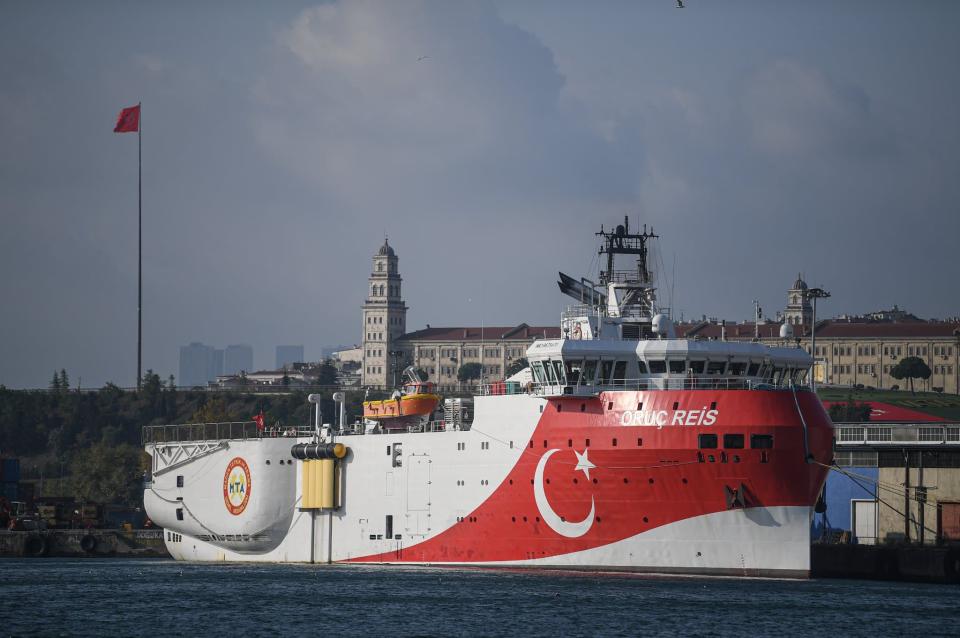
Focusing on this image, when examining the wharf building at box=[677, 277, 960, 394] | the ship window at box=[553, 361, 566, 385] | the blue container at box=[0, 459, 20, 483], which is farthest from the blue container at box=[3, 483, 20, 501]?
the wharf building at box=[677, 277, 960, 394]

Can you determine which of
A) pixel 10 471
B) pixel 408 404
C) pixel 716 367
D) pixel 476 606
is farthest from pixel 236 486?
pixel 10 471

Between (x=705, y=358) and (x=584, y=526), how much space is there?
6.36 meters

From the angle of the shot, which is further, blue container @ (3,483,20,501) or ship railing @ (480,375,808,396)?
blue container @ (3,483,20,501)

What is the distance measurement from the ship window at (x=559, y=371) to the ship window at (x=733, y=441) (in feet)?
18.3

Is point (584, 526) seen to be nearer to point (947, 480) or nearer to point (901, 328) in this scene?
point (947, 480)

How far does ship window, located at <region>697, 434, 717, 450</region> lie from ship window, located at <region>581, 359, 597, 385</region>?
4.25 m

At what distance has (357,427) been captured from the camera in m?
56.3

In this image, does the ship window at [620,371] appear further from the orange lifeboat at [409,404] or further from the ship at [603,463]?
the orange lifeboat at [409,404]

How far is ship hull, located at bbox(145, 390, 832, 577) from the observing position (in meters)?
43.2

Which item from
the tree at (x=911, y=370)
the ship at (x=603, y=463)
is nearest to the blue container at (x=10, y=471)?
the ship at (x=603, y=463)

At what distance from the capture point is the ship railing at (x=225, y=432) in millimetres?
59000

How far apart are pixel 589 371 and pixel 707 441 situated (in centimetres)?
469

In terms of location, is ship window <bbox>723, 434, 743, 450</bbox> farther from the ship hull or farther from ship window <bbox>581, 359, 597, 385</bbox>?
ship window <bbox>581, 359, 597, 385</bbox>

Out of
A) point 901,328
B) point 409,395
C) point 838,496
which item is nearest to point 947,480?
point 838,496
